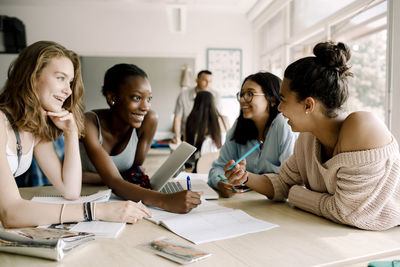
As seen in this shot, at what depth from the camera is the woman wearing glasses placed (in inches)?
66.1

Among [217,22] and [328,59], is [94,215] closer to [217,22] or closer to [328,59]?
[328,59]

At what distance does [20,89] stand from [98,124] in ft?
1.52

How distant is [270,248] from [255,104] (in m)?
1.03

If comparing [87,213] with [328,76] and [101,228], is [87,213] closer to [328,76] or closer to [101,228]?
[101,228]

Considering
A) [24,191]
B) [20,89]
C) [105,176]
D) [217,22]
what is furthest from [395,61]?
[217,22]

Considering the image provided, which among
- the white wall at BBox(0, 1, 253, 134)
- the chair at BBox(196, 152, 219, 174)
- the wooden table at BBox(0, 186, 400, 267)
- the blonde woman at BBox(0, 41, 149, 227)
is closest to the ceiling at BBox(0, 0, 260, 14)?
the white wall at BBox(0, 1, 253, 134)

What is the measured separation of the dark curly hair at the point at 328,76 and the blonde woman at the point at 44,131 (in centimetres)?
77

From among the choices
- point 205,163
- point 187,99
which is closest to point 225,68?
point 187,99

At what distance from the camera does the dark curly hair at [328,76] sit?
1147mm

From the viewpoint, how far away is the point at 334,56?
1135 mm

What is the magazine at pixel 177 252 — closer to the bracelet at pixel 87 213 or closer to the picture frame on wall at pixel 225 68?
the bracelet at pixel 87 213

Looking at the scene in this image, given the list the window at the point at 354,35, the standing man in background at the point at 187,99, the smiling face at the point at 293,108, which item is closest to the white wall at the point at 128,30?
the standing man in background at the point at 187,99

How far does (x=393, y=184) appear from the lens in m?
1.03

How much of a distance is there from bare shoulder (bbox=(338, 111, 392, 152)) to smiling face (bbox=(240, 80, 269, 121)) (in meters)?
0.75
